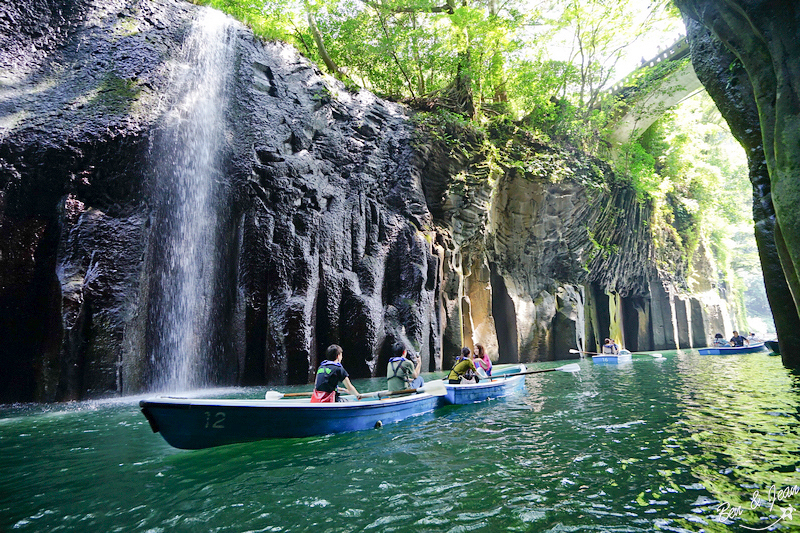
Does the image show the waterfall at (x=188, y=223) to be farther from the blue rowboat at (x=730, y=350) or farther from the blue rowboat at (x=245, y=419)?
the blue rowboat at (x=730, y=350)

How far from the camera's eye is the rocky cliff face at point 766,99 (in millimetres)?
4926

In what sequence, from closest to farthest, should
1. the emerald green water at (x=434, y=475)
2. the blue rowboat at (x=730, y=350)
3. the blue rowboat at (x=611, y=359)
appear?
the emerald green water at (x=434, y=475)
the blue rowboat at (x=611, y=359)
the blue rowboat at (x=730, y=350)

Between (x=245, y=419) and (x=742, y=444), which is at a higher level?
(x=245, y=419)

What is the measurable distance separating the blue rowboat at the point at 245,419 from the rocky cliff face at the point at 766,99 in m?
6.05

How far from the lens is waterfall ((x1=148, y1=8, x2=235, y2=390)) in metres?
12.7

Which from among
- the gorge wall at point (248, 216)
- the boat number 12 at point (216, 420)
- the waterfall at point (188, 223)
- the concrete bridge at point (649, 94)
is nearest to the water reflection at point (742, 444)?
the boat number 12 at point (216, 420)

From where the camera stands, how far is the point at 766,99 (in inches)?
236

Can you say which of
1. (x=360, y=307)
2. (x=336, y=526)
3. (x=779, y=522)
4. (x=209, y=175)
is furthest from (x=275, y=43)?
(x=779, y=522)

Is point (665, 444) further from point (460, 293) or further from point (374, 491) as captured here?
point (460, 293)

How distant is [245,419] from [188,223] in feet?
31.3

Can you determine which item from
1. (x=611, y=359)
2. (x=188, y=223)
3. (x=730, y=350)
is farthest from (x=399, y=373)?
(x=730, y=350)

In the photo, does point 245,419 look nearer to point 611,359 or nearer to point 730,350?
point 611,359

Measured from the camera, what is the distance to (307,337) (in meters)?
13.8

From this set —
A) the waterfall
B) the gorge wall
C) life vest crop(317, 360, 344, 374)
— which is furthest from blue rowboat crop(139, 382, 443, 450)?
the waterfall
